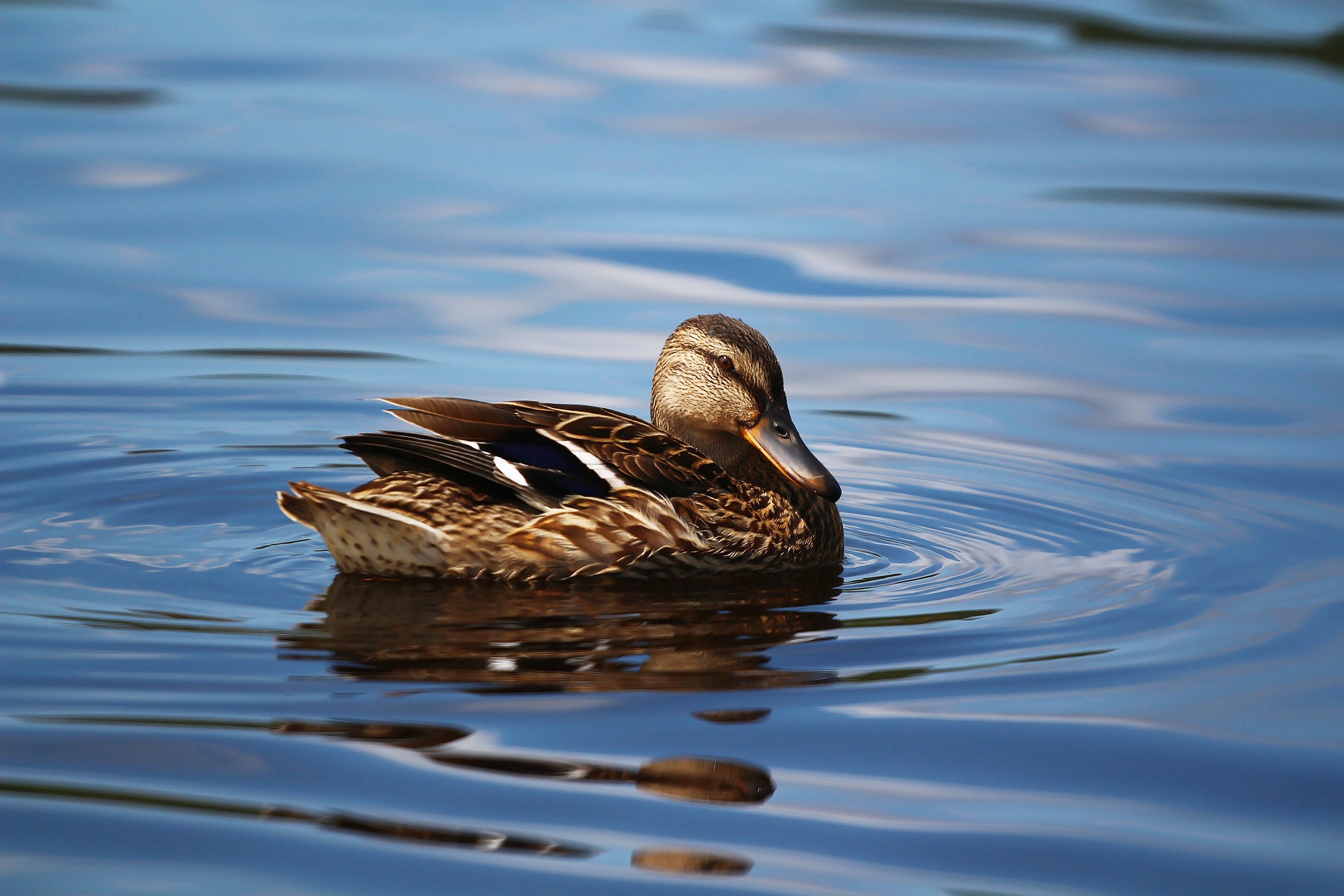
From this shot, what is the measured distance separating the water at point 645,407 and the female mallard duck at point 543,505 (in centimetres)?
20

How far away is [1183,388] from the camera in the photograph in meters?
10.9

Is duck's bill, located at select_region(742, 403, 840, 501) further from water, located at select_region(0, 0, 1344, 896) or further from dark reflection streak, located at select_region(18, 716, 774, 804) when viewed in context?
dark reflection streak, located at select_region(18, 716, 774, 804)

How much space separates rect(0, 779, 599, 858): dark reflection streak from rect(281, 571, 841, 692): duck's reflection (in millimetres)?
1031

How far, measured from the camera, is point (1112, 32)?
20562 mm

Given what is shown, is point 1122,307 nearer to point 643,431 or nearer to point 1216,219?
point 1216,219

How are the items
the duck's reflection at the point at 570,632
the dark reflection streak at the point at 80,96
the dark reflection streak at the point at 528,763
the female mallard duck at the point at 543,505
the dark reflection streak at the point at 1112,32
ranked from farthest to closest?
the dark reflection streak at the point at 1112,32, the dark reflection streak at the point at 80,96, the female mallard duck at the point at 543,505, the duck's reflection at the point at 570,632, the dark reflection streak at the point at 528,763

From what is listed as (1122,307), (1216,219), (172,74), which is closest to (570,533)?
(1122,307)

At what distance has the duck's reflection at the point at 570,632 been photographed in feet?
19.8

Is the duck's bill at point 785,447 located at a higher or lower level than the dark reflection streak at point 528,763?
higher

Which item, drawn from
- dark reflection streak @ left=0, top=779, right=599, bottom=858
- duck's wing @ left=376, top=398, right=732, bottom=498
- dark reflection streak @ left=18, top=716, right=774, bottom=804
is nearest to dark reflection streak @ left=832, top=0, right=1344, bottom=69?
duck's wing @ left=376, top=398, right=732, bottom=498

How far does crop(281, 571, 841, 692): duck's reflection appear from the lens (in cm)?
603

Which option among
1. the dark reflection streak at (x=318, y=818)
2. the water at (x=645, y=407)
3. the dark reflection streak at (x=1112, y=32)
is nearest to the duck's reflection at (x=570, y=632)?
the water at (x=645, y=407)

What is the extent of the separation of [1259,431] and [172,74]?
11.8 metres

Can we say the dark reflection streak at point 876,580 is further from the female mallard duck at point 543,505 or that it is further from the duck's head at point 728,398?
the duck's head at point 728,398
